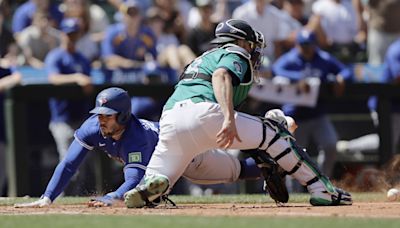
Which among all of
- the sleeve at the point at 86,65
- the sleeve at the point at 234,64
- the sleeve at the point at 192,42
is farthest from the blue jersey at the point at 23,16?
the sleeve at the point at 234,64

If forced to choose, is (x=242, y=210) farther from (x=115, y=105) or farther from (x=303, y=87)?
(x=303, y=87)

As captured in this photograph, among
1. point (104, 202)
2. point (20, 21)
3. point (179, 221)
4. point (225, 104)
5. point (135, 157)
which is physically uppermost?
point (20, 21)

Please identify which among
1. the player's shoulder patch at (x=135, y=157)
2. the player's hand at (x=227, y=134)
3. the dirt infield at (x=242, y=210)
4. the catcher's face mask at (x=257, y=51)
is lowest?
the dirt infield at (x=242, y=210)

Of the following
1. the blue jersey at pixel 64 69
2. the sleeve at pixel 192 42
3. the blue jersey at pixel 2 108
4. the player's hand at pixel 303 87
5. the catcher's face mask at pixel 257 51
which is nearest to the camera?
the catcher's face mask at pixel 257 51

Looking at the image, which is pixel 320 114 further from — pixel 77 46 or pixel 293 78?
pixel 77 46

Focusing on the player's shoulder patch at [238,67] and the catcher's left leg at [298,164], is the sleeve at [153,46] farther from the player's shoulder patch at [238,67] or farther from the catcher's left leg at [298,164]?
the player's shoulder patch at [238,67]

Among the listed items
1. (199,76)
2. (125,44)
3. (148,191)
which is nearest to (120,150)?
(148,191)

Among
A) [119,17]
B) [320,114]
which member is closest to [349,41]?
[320,114]
